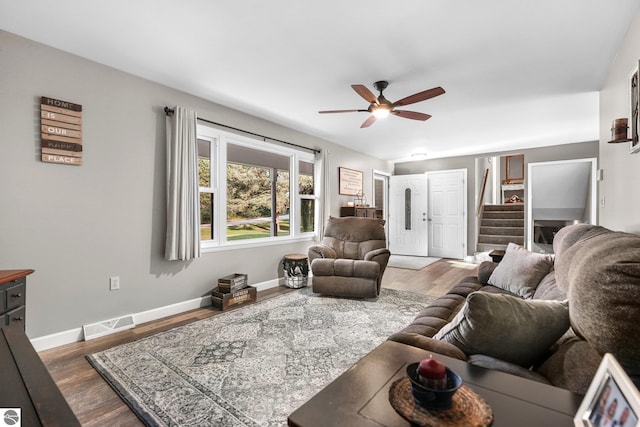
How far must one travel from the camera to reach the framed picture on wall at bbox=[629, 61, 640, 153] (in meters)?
1.96

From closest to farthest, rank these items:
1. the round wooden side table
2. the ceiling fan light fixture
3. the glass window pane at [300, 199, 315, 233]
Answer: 1. the ceiling fan light fixture
2. the round wooden side table
3. the glass window pane at [300, 199, 315, 233]

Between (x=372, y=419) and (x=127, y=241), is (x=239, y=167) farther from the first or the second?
(x=372, y=419)

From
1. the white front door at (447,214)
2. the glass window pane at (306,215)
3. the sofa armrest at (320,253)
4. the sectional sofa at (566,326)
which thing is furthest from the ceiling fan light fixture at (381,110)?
the white front door at (447,214)

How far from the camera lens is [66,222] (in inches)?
101

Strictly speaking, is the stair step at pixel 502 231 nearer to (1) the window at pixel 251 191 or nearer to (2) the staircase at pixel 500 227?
(2) the staircase at pixel 500 227

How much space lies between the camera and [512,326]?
107 centimetres

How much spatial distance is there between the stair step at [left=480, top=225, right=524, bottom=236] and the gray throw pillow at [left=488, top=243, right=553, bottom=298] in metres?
4.68

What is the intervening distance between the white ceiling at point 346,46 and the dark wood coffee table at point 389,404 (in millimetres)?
2104

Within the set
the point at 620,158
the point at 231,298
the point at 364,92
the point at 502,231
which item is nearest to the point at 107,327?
the point at 231,298

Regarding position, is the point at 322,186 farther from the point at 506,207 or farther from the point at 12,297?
the point at 506,207

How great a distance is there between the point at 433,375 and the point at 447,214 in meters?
6.75

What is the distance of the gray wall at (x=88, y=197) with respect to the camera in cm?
232

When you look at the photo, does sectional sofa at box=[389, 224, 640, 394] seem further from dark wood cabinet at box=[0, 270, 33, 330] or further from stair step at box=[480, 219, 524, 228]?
stair step at box=[480, 219, 524, 228]

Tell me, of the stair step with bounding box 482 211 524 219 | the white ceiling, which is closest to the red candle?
the white ceiling
